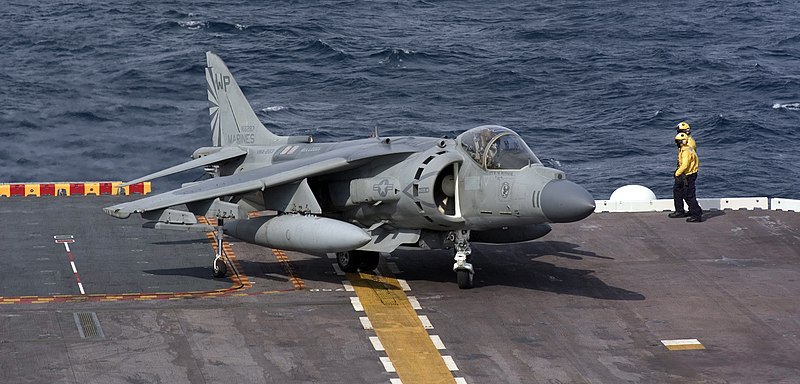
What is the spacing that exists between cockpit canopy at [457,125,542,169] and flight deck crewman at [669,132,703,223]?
6.91m

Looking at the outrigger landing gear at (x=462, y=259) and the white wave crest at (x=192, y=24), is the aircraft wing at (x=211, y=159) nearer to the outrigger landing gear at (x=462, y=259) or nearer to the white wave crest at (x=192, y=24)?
the outrigger landing gear at (x=462, y=259)

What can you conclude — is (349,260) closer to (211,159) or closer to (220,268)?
(220,268)

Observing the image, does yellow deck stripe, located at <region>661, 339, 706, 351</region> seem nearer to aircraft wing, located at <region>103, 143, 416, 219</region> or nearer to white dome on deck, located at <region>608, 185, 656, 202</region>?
aircraft wing, located at <region>103, 143, 416, 219</region>

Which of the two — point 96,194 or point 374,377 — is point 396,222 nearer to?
point 374,377

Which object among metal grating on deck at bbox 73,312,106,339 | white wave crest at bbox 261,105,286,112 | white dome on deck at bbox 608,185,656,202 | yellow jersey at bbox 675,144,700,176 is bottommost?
white wave crest at bbox 261,105,286,112

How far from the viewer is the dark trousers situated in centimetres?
3062

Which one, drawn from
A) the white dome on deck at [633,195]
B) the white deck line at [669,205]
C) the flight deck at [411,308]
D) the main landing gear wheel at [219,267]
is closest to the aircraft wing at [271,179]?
the main landing gear wheel at [219,267]

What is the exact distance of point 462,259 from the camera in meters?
25.1

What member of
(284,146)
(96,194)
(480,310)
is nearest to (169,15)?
(96,194)

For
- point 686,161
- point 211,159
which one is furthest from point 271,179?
point 686,161

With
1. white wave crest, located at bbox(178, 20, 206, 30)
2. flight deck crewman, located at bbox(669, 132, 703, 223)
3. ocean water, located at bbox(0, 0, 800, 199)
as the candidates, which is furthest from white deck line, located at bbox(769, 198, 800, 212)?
white wave crest, located at bbox(178, 20, 206, 30)

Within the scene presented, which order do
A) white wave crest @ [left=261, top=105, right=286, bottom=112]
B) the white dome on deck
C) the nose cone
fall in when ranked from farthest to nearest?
white wave crest @ [left=261, top=105, right=286, bottom=112] → the white dome on deck → the nose cone

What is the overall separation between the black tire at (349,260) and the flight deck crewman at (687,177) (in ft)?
26.4

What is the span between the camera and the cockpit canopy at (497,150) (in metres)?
24.5
